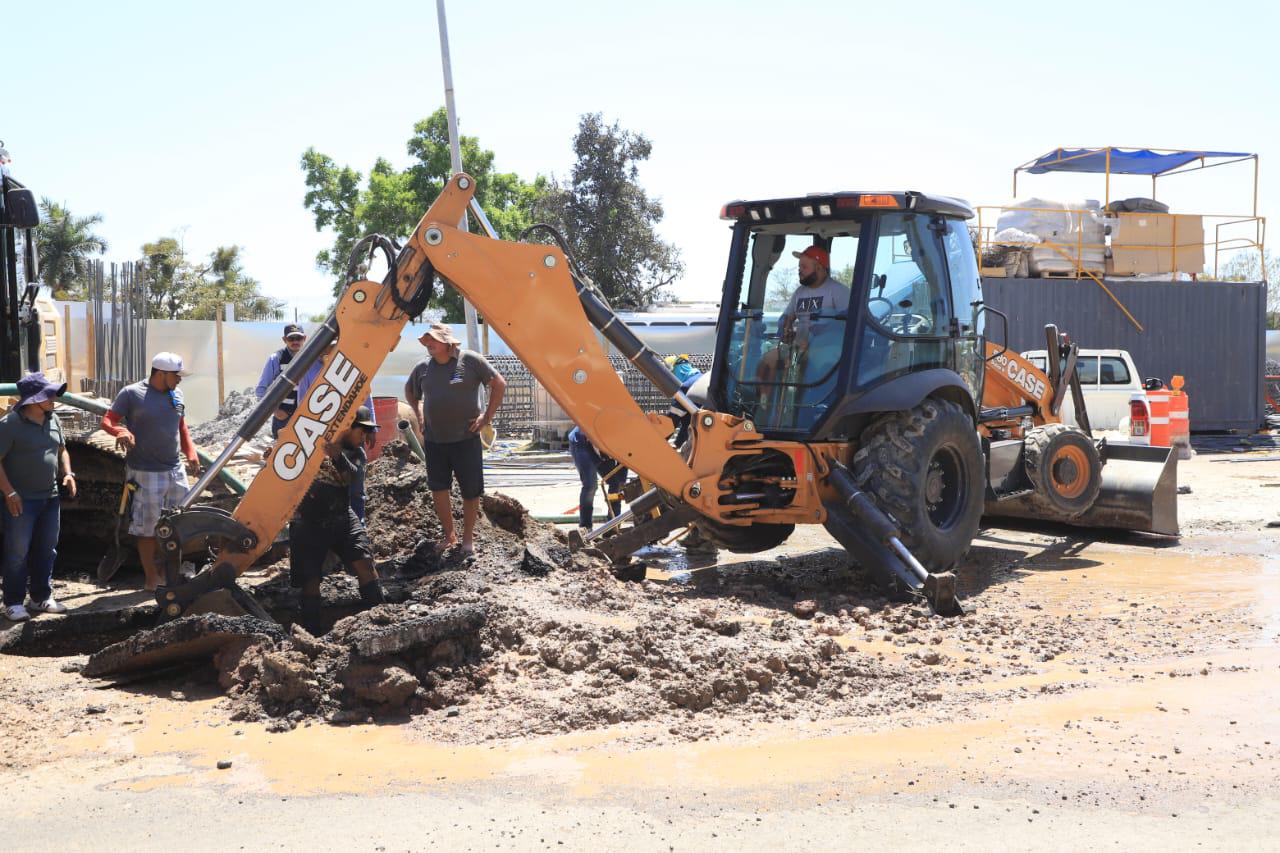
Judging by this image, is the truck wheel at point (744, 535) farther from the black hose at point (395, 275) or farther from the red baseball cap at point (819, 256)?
the black hose at point (395, 275)

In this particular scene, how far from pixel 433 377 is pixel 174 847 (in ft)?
14.7

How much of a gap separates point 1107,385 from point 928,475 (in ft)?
38.4

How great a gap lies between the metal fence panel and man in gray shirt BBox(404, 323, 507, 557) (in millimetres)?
16015

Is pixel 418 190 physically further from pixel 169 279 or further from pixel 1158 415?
pixel 1158 415

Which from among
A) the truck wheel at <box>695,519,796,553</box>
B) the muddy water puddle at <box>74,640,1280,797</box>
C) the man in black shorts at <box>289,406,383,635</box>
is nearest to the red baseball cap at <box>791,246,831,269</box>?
the truck wheel at <box>695,519,796,553</box>

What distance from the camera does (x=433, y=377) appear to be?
27.0ft

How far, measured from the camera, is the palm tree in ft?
137

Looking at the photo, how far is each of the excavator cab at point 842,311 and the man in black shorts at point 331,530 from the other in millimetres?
2833

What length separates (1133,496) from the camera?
10.4 m

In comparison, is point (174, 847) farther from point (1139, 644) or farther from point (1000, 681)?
point (1139, 644)

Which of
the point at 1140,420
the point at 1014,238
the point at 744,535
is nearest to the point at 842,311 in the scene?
the point at 744,535

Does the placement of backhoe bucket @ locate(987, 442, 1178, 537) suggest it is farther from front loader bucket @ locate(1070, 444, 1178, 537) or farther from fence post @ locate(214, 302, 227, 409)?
fence post @ locate(214, 302, 227, 409)

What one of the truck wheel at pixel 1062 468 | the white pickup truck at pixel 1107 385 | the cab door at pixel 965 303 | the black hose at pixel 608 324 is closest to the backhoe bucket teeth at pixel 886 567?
the black hose at pixel 608 324

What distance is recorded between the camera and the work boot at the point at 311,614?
705 cm
